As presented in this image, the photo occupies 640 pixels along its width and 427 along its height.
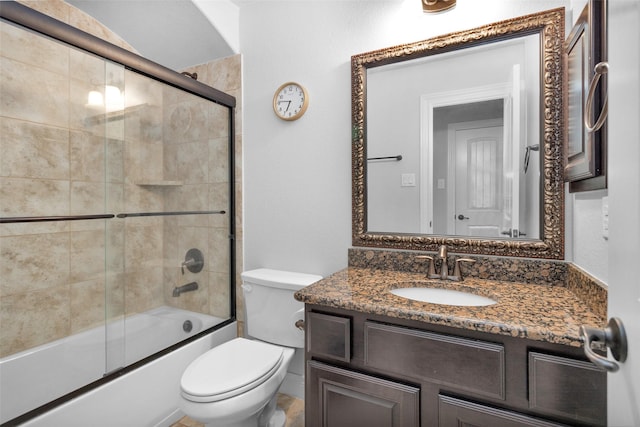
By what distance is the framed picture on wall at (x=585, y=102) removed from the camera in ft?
3.02

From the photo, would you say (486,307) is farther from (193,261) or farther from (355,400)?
(193,261)

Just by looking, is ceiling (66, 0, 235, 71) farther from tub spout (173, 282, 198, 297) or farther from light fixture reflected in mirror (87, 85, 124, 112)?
tub spout (173, 282, 198, 297)

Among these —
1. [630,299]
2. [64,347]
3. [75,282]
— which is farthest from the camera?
[75,282]

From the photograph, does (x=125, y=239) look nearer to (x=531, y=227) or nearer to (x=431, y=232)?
(x=431, y=232)

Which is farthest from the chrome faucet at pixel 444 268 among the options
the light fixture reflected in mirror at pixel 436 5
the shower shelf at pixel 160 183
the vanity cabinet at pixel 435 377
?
the shower shelf at pixel 160 183

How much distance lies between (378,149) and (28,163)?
66.1 inches

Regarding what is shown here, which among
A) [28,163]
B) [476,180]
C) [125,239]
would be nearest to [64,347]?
[125,239]

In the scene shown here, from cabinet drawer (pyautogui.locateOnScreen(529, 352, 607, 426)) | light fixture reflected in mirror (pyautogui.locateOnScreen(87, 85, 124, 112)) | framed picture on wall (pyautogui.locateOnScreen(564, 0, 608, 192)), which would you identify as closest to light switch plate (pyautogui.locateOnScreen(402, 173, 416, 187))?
framed picture on wall (pyautogui.locateOnScreen(564, 0, 608, 192))

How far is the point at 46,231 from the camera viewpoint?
1662mm

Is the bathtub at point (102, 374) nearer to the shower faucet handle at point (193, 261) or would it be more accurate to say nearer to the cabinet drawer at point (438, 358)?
the shower faucet handle at point (193, 261)

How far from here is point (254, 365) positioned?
1432mm

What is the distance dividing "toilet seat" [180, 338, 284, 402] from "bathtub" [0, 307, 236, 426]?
36 cm

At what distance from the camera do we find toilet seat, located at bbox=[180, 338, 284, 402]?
4.15ft

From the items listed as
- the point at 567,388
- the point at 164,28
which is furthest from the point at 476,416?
the point at 164,28
